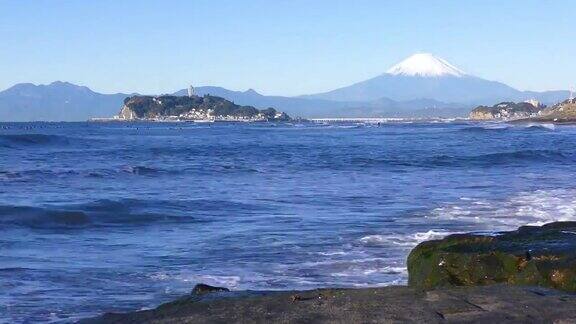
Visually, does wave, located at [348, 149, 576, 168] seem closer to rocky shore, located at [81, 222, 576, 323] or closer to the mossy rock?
the mossy rock

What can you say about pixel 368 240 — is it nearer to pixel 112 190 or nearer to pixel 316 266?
pixel 316 266

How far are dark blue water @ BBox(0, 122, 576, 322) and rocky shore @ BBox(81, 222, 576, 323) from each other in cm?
262

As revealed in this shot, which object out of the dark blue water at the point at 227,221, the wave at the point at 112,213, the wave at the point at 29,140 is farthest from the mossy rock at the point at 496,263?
the wave at the point at 29,140

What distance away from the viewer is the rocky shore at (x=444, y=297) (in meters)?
6.64

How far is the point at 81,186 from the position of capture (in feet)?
94.7

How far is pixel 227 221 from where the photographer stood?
→ 62.2ft

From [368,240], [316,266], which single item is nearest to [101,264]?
[316,266]

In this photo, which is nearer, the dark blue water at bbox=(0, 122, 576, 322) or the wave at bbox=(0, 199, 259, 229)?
the dark blue water at bbox=(0, 122, 576, 322)

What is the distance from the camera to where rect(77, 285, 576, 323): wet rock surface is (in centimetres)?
656

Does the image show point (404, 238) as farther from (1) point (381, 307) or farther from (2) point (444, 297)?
(1) point (381, 307)

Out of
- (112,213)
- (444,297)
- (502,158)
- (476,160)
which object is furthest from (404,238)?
(502,158)

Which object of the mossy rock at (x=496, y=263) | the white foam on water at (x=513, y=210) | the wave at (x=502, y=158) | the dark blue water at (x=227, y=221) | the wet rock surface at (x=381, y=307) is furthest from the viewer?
the wave at (x=502, y=158)

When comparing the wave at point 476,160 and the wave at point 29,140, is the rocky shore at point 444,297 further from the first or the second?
the wave at point 29,140

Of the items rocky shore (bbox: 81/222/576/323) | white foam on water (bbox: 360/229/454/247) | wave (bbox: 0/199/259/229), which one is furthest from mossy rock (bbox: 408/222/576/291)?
wave (bbox: 0/199/259/229)
